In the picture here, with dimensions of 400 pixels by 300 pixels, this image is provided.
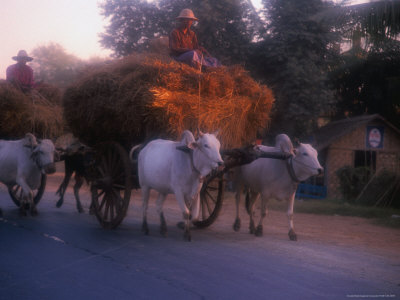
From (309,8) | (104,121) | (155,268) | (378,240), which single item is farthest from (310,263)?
(309,8)

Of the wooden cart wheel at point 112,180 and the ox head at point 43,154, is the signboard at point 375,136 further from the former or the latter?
the ox head at point 43,154

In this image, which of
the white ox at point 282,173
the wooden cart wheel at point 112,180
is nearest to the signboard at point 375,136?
the white ox at point 282,173

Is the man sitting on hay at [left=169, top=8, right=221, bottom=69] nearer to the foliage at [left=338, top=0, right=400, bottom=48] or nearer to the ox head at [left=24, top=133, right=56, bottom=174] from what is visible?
the ox head at [left=24, top=133, right=56, bottom=174]

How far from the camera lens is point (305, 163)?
7277 mm

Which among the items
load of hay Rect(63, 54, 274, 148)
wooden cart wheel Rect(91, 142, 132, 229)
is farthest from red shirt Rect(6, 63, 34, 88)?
wooden cart wheel Rect(91, 142, 132, 229)

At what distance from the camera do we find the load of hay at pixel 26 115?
9711mm

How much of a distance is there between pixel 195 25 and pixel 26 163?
34.7ft

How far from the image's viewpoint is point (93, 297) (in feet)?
14.5

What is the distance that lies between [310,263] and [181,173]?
241 cm

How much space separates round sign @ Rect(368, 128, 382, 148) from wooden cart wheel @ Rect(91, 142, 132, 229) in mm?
15216

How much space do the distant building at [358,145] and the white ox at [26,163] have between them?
13.7 meters

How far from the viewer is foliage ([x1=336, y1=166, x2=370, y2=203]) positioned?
16.0 metres

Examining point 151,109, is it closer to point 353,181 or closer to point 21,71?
point 21,71

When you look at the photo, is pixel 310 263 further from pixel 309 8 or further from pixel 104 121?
pixel 309 8
